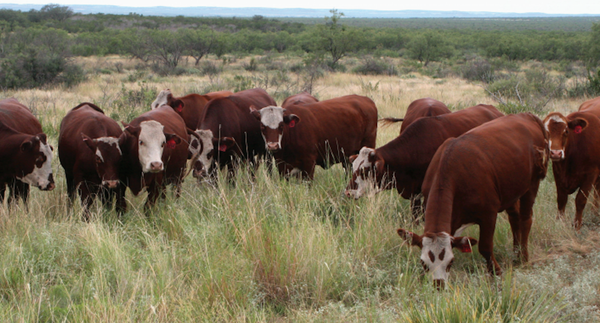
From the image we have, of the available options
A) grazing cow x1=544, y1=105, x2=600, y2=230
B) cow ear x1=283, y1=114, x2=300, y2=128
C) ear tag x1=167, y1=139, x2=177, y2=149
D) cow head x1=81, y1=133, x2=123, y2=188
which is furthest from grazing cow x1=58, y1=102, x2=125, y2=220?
grazing cow x1=544, y1=105, x2=600, y2=230

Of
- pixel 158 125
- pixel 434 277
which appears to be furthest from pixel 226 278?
pixel 158 125

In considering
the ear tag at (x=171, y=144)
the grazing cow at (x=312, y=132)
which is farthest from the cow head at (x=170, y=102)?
the ear tag at (x=171, y=144)

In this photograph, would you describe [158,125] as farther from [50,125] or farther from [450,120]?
[50,125]

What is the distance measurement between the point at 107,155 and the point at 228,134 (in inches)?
91.7

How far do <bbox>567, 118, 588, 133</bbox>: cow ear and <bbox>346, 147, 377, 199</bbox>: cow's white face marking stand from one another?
2359mm

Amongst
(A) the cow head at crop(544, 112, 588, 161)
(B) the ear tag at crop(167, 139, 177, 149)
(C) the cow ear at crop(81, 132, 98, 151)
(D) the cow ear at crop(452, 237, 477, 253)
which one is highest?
(A) the cow head at crop(544, 112, 588, 161)

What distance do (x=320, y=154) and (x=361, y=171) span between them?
6.74 ft

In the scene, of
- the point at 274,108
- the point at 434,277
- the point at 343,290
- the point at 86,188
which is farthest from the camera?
the point at 274,108

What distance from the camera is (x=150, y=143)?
589cm

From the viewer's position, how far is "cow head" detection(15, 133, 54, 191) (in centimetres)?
584

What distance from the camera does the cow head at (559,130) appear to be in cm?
566

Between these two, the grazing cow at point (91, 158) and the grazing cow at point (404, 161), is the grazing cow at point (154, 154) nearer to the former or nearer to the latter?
the grazing cow at point (91, 158)

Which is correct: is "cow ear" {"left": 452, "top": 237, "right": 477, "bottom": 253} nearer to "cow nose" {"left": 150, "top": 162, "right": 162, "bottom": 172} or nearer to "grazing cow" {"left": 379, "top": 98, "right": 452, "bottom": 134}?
"cow nose" {"left": 150, "top": 162, "right": 162, "bottom": 172}

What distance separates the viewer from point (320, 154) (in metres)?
7.90
